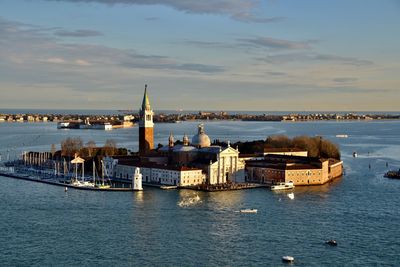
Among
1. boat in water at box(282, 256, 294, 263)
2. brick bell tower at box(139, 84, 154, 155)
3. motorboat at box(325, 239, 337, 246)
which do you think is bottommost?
boat in water at box(282, 256, 294, 263)

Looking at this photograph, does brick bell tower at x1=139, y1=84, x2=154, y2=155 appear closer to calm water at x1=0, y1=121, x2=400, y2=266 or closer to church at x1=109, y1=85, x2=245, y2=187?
church at x1=109, y1=85, x2=245, y2=187

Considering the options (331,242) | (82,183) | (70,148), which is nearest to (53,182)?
(82,183)

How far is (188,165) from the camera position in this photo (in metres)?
22.4

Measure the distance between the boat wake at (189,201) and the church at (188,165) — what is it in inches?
108

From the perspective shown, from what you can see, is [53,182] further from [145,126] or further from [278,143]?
[278,143]

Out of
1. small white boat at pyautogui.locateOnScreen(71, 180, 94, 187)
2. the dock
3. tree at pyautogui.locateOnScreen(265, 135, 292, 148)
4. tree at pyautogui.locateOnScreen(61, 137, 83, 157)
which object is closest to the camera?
the dock

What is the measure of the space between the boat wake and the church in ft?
9.02

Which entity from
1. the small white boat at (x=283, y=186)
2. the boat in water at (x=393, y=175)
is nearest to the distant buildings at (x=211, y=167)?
the small white boat at (x=283, y=186)

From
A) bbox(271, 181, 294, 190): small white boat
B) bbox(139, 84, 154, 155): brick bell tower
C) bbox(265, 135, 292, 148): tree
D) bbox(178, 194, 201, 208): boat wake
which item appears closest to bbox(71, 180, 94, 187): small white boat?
bbox(178, 194, 201, 208): boat wake

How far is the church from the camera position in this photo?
69.9ft

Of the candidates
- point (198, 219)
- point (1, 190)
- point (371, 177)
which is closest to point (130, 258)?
point (198, 219)

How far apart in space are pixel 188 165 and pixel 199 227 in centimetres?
862

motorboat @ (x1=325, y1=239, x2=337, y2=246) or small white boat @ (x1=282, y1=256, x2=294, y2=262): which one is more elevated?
motorboat @ (x1=325, y1=239, x2=337, y2=246)

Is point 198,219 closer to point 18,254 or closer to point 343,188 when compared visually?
point 18,254
